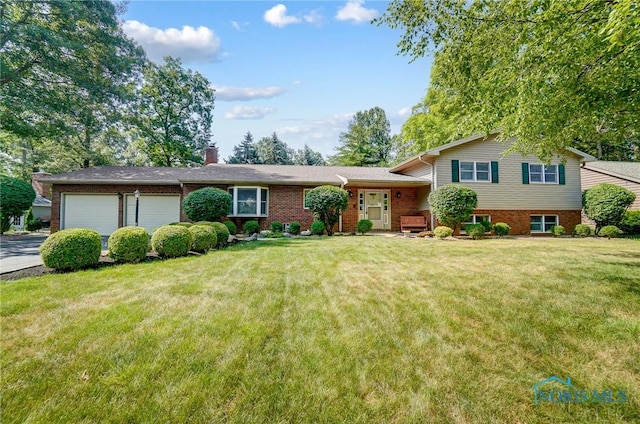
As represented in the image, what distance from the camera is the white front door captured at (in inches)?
609

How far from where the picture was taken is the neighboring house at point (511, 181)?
1390 cm

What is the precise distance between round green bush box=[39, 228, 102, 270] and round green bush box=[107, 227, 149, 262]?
397mm

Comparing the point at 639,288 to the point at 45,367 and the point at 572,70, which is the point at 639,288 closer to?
the point at 572,70

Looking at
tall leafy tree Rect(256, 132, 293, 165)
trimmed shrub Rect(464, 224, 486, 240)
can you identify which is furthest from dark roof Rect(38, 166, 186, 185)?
tall leafy tree Rect(256, 132, 293, 165)

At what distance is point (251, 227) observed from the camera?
13.6m

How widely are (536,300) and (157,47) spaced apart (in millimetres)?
25784

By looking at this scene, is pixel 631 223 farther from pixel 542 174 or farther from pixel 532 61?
pixel 532 61

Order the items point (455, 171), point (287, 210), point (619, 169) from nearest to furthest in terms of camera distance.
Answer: point (455, 171)
point (287, 210)
point (619, 169)

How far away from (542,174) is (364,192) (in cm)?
857

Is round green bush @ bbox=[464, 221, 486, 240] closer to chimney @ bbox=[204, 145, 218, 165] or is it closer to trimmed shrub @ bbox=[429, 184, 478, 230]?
trimmed shrub @ bbox=[429, 184, 478, 230]

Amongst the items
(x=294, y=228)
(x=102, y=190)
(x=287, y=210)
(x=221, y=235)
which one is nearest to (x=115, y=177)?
(x=102, y=190)

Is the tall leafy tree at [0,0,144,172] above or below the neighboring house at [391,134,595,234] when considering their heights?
above

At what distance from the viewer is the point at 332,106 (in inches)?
449

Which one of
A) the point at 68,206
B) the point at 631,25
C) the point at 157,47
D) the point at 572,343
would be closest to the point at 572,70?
the point at 631,25
